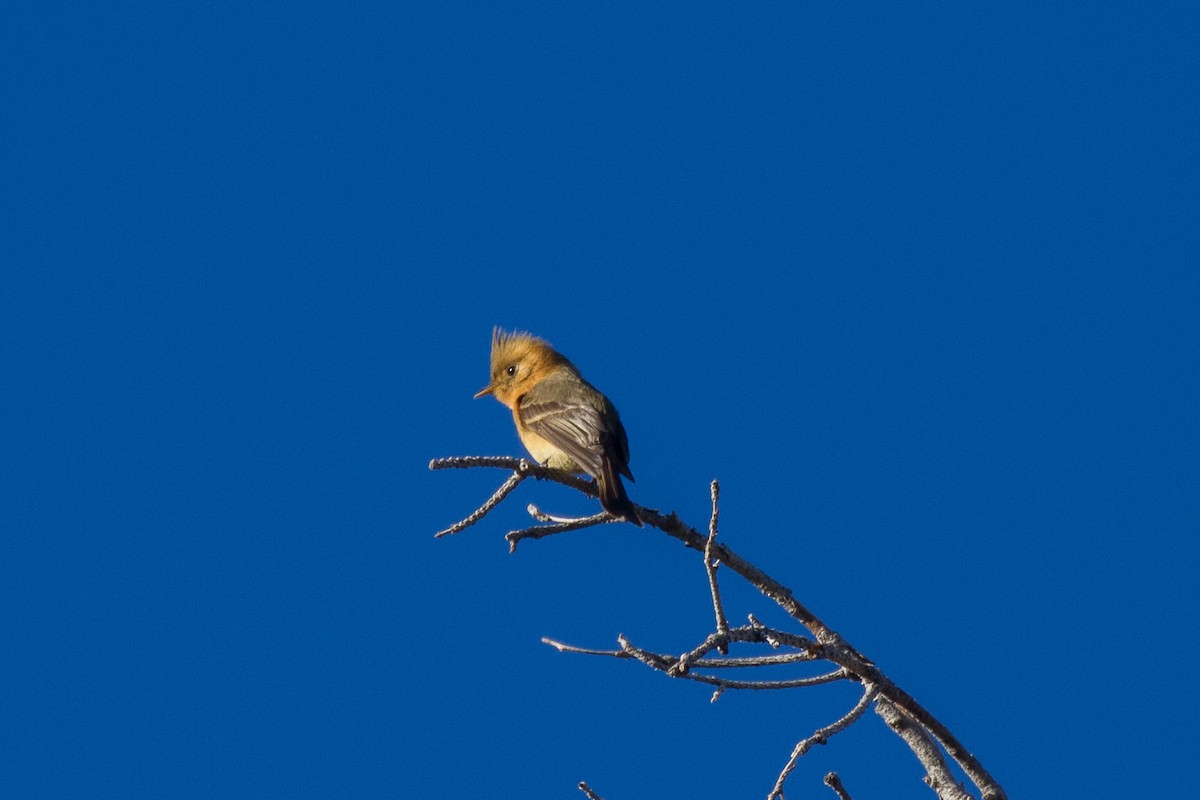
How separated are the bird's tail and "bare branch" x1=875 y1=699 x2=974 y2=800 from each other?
1755mm

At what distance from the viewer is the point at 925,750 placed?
4.71 metres

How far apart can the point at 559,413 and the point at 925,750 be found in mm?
4598

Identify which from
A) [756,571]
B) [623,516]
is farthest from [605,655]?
[623,516]

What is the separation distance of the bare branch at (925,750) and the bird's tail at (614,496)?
176 centimetres

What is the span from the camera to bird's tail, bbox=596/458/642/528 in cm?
653

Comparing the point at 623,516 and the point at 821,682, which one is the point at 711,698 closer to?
the point at 821,682

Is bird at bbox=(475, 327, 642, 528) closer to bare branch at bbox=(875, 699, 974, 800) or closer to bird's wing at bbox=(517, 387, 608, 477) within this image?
bird's wing at bbox=(517, 387, 608, 477)

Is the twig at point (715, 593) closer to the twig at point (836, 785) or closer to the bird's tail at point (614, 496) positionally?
the twig at point (836, 785)

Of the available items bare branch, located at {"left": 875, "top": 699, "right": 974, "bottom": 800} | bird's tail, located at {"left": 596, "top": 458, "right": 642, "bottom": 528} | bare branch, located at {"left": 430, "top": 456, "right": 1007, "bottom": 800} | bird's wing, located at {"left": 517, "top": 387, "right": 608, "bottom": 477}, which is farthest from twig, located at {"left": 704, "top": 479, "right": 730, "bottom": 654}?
bird's wing, located at {"left": 517, "top": 387, "right": 608, "bottom": 477}

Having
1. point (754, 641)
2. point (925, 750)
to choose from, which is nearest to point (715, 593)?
point (754, 641)

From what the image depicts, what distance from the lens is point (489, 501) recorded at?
5.45 meters

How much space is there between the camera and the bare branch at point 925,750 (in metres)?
4.58

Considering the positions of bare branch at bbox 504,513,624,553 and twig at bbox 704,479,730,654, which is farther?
bare branch at bbox 504,513,624,553

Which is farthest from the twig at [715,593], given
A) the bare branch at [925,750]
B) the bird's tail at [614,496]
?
the bird's tail at [614,496]
